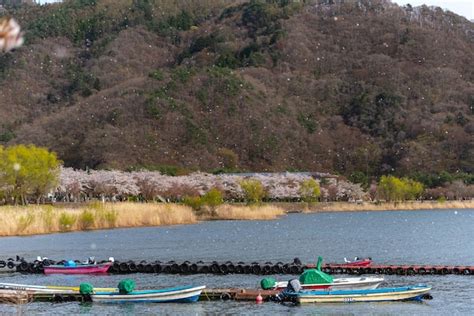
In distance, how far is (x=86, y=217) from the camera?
74.7 meters

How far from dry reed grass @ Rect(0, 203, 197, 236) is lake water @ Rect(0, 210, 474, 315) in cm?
94

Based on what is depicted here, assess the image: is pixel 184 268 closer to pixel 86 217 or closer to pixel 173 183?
pixel 86 217

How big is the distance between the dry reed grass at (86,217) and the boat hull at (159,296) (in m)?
30.7

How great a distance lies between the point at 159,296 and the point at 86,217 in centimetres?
4076

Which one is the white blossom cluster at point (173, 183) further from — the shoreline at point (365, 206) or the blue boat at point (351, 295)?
the blue boat at point (351, 295)

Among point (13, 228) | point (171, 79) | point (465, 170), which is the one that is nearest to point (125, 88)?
point (171, 79)

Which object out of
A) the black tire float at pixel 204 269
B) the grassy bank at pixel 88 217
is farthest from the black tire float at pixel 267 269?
the grassy bank at pixel 88 217

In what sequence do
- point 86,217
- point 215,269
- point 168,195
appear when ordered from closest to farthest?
1. point 215,269
2. point 86,217
3. point 168,195

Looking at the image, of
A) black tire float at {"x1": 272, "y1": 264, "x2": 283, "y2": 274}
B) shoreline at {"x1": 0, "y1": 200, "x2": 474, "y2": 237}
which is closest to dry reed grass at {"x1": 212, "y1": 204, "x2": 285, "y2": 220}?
shoreline at {"x1": 0, "y1": 200, "x2": 474, "y2": 237}

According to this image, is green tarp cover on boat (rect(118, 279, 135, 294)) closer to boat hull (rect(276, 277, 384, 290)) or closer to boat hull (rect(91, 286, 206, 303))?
boat hull (rect(91, 286, 206, 303))

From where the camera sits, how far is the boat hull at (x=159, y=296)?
3506 cm

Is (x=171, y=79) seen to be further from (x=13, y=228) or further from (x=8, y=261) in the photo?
(x=8, y=261)

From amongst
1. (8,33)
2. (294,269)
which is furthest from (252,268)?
(8,33)

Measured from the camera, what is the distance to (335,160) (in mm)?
177500
